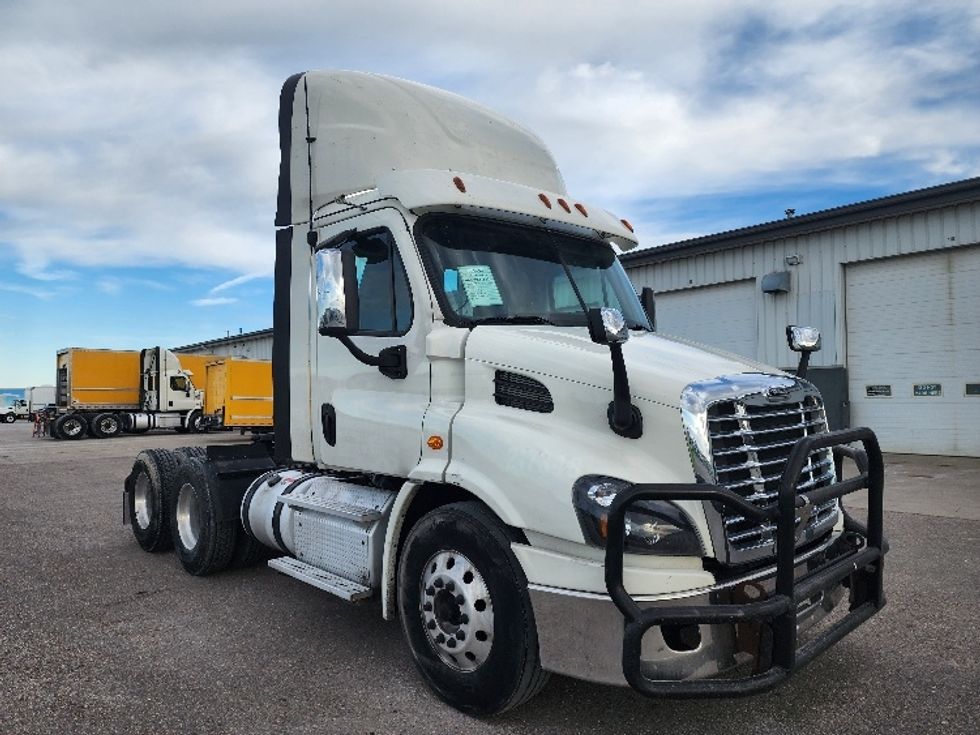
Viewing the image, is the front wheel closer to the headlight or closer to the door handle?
the headlight

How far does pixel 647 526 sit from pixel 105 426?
98.4 ft

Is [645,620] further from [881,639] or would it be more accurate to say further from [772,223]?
[772,223]

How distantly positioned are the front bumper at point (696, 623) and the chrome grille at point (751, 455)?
0.46 ft

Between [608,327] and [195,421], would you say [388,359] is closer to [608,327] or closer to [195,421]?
[608,327]

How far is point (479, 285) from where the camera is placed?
406cm

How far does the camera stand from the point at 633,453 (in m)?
3.23

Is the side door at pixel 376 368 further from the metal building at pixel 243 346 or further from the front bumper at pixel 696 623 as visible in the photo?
the metal building at pixel 243 346

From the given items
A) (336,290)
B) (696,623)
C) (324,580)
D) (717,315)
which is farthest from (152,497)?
(717,315)

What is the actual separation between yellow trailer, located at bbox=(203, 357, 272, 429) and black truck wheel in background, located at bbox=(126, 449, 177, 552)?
60.7ft

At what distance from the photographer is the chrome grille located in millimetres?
3141

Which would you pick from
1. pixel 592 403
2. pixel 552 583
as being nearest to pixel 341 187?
pixel 592 403

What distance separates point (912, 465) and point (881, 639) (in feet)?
36.3

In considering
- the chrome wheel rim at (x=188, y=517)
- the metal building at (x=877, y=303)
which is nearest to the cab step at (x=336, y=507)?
the chrome wheel rim at (x=188, y=517)

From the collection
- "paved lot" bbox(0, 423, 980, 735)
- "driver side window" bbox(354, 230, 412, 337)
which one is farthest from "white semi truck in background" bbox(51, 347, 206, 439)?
"driver side window" bbox(354, 230, 412, 337)
